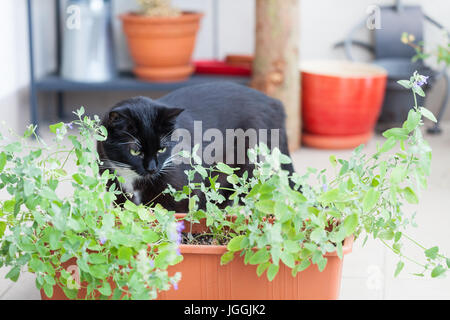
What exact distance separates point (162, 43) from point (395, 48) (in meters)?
1.28

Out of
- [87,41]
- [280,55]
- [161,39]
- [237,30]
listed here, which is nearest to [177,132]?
[280,55]

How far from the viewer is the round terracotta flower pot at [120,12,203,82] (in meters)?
3.13

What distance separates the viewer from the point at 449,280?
165 cm

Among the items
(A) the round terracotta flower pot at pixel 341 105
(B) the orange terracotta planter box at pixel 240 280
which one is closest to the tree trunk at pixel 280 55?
(A) the round terracotta flower pot at pixel 341 105

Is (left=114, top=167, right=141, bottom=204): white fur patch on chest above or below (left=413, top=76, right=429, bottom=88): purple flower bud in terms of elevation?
below

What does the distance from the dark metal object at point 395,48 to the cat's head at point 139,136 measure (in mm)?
2004

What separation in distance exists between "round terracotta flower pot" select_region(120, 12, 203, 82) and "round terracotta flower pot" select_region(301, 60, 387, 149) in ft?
1.95

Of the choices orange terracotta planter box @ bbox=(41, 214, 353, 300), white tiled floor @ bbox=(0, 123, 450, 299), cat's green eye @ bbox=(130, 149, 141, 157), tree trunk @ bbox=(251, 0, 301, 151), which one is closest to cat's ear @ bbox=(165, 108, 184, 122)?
cat's green eye @ bbox=(130, 149, 141, 157)

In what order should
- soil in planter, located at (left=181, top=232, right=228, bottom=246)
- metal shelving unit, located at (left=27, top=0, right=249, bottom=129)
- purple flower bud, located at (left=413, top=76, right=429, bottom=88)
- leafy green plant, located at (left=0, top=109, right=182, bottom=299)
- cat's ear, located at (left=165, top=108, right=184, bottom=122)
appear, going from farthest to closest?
metal shelving unit, located at (left=27, top=0, right=249, bottom=129)
cat's ear, located at (left=165, top=108, right=184, bottom=122)
soil in planter, located at (left=181, top=232, right=228, bottom=246)
purple flower bud, located at (left=413, top=76, right=429, bottom=88)
leafy green plant, located at (left=0, top=109, right=182, bottom=299)


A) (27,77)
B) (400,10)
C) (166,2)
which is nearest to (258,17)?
(166,2)

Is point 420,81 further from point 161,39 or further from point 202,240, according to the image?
point 161,39

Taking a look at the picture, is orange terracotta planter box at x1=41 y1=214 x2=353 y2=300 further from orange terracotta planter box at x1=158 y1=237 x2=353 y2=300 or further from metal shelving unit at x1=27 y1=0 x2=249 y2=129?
metal shelving unit at x1=27 y1=0 x2=249 y2=129
